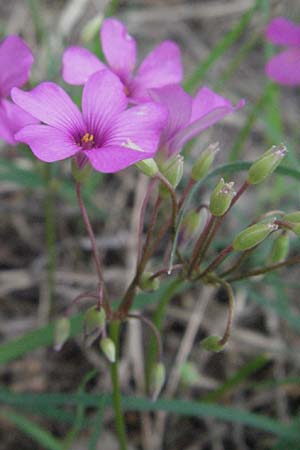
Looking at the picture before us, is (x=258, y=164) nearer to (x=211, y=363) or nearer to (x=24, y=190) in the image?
(x=211, y=363)

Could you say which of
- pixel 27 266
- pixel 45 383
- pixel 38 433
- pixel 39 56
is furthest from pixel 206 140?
pixel 38 433

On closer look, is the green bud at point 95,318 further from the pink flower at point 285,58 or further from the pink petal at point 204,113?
the pink flower at point 285,58

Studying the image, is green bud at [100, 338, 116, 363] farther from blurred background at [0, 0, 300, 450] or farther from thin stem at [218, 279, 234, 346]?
blurred background at [0, 0, 300, 450]

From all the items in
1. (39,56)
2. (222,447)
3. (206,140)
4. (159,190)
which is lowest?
(222,447)

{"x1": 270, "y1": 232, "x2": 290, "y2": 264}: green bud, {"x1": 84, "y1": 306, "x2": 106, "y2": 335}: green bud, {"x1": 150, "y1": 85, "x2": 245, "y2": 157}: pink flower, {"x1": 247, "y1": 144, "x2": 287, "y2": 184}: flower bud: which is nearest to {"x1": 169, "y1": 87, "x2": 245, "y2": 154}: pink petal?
{"x1": 150, "y1": 85, "x2": 245, "y2": 157}: pink flower

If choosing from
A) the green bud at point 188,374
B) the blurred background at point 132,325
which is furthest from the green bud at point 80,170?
the green bud at point 188,374

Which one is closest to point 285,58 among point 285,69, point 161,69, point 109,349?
point 285,69
